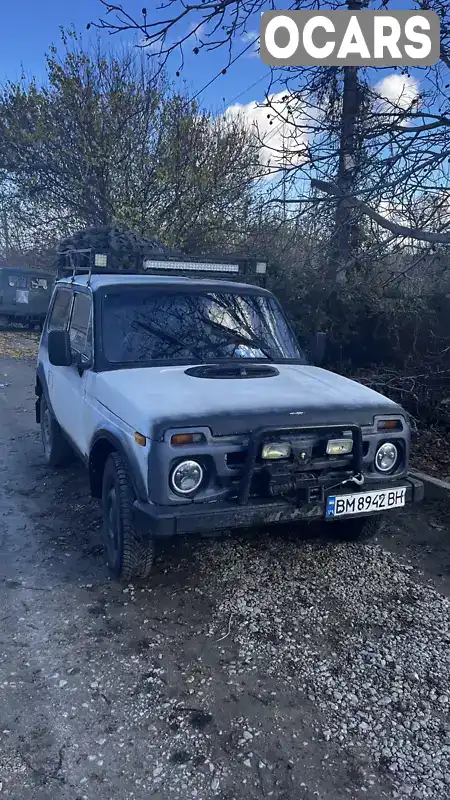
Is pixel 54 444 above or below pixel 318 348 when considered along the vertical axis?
below

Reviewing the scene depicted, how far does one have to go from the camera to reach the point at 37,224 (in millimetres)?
20688

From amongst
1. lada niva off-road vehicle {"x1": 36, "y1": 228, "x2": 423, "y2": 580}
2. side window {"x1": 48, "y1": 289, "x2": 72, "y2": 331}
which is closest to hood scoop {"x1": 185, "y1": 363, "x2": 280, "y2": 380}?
lada niva off-road vehicle {"x1": 36, "y1": 228, "x2": 423, "y2": 580}

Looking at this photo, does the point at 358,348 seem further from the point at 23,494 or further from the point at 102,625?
the point at 102,625

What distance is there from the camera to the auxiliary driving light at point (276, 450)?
3.51 m

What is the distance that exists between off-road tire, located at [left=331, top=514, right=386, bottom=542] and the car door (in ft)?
6.68

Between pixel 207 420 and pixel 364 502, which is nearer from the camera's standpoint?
pixel 207 420

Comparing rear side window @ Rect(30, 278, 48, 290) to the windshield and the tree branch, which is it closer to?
the tree branch

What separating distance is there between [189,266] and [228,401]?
87.1 inches

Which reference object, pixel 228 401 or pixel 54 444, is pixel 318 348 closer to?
pixel 228 401

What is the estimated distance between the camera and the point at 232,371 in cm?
430

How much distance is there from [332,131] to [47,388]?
12.2 ft

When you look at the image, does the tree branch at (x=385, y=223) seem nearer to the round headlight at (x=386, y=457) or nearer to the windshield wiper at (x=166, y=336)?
the windshield wiper at (x=166, y=336)

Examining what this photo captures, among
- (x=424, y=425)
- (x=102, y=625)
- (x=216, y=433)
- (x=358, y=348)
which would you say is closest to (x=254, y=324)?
(x=216, y=433)

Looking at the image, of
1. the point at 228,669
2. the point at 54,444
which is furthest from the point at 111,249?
the point at 228,669
